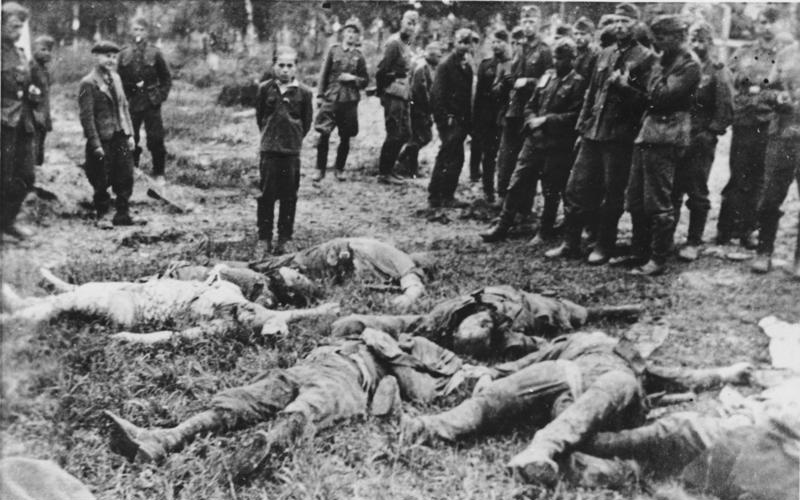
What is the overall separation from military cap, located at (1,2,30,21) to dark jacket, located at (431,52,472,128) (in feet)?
13.4

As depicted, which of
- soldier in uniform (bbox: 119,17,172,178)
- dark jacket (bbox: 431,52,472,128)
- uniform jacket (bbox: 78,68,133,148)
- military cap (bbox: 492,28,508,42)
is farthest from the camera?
soldier in uniform (bbox: 119,17,172,178)

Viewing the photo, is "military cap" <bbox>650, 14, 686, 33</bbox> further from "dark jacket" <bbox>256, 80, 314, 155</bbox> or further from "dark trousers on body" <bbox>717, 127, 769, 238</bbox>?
"dark jacket" <bbox>256, 80, 314, 155</bbox>

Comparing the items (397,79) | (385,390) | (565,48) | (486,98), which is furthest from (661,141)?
(397,79)

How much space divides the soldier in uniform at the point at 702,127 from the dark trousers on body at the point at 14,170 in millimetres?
4418

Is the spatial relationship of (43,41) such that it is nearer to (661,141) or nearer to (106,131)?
(106,131)

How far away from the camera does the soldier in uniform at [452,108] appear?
6355mm

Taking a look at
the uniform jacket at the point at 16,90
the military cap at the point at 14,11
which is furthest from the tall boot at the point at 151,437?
the military cap at the point at 14,11

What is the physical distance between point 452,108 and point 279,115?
2107 mm

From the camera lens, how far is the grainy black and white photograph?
8.89 feet

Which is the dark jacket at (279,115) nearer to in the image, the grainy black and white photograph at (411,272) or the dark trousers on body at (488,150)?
the grainy black and white photograph at (411,272)

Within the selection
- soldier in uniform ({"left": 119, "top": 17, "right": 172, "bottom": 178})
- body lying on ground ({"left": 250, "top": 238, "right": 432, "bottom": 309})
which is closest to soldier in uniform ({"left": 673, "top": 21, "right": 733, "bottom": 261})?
body lying on ground ({"left": 250, "top": 238, "right": 432, "bottom": 309})

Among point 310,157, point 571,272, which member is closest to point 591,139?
point 571,272

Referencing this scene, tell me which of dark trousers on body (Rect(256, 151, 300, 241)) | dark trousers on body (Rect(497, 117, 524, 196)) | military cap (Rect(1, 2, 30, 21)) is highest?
military cap (Rect(1, 2, 30, 21))

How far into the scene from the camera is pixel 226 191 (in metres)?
5.77
